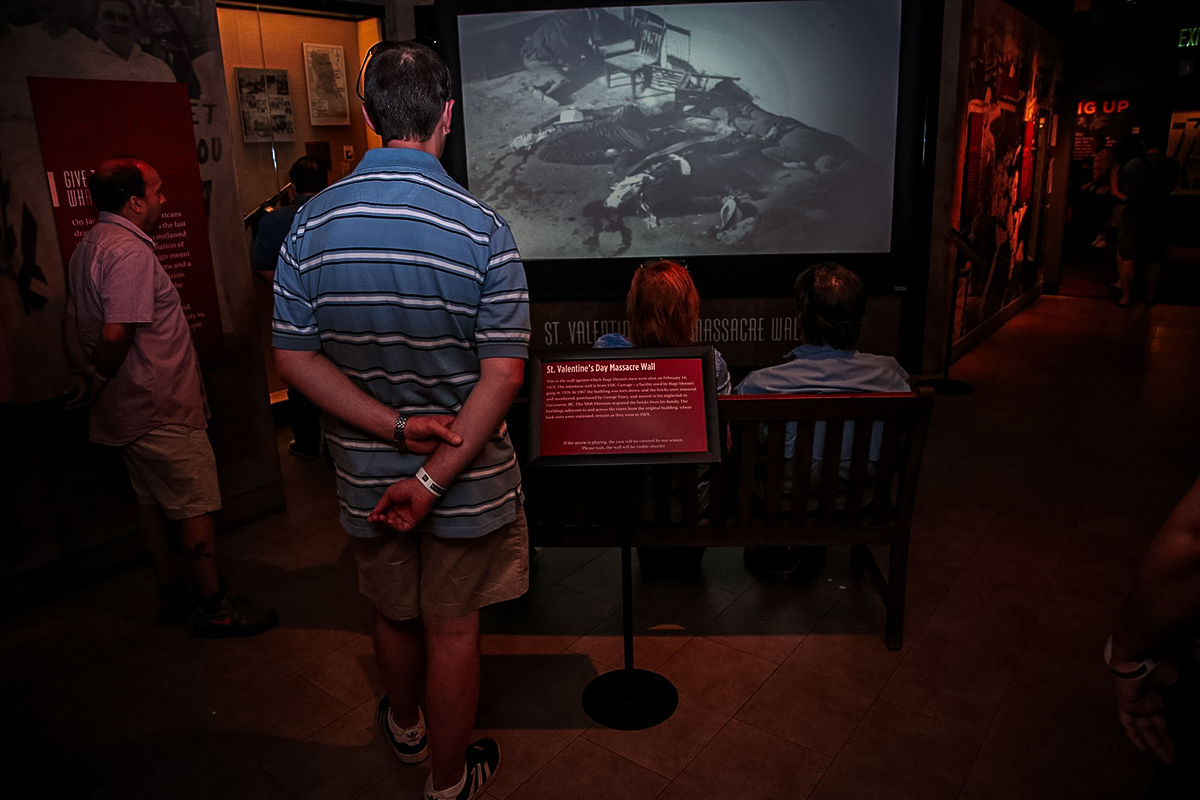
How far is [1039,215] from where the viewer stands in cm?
967

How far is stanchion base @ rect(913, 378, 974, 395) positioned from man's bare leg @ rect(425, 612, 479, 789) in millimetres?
4839

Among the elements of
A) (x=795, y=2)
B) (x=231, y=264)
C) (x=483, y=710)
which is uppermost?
(x=795, y=2)

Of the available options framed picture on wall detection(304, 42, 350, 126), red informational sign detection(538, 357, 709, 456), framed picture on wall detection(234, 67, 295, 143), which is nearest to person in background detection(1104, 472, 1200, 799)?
red informational sign detection(538, 357, 709, 456)

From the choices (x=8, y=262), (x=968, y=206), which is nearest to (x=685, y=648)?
(x=8, y=262)

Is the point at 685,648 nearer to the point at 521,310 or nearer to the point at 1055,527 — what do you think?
the point at 521,310

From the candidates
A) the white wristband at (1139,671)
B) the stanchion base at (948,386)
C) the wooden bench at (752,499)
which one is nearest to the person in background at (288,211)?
the wooden bench at (752,499)

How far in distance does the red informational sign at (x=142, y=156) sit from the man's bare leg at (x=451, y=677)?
7.73ft

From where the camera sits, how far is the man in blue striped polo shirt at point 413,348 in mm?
1792

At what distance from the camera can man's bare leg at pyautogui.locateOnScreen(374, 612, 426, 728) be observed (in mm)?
2229

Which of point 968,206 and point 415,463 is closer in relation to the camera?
point 415,463

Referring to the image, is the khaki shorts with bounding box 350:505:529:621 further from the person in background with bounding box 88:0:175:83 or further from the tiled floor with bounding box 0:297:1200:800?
the person in background with bounding box 88:0:175:83

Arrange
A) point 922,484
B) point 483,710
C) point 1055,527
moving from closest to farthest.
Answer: point 483,710, point 1055,527, point 922,484

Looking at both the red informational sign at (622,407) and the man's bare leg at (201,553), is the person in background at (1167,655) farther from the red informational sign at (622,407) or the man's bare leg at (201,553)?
the man's bare leg at (201,553)

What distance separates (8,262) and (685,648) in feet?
9.48
